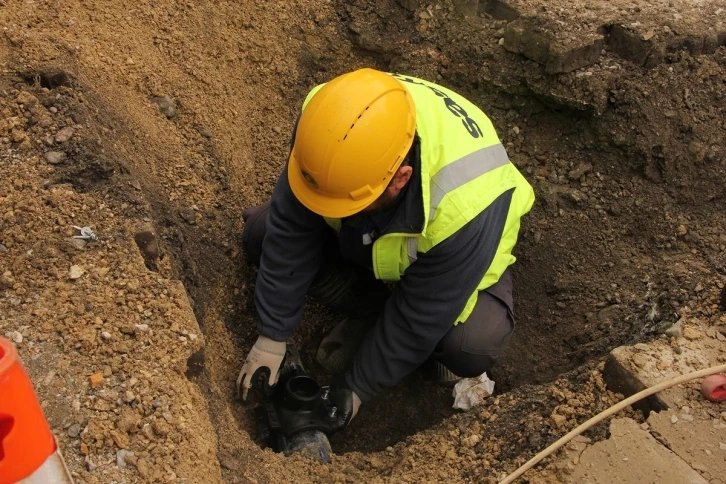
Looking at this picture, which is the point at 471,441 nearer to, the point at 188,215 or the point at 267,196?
the point at 188,215

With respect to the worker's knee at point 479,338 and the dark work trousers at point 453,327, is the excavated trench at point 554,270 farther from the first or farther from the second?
the worker's knee at point 479,338

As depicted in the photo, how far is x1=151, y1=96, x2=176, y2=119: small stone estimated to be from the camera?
310 centimetres

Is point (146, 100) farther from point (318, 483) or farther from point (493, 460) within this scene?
point (493, 460)

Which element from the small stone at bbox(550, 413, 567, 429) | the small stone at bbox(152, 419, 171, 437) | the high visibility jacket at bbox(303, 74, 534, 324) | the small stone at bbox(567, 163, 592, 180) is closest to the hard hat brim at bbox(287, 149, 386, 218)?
the high visibility jacket at bbox(303, 74, 534, 324)

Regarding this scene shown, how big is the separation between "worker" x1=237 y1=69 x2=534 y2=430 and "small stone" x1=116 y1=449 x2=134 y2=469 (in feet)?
2.64

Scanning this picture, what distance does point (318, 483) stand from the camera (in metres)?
2.35

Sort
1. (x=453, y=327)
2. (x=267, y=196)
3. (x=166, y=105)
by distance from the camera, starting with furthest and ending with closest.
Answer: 1. (x=267, y=196)
2. (x=166, y=105)
3. (x=453, y=327)

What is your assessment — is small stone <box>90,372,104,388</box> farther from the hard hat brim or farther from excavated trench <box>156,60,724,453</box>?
the hard hat brim

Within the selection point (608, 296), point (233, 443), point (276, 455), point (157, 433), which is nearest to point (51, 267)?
point (157, 433)

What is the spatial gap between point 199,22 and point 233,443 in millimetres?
2311

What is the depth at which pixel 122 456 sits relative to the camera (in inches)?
74.6

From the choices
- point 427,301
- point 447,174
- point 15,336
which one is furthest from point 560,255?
point 15,336

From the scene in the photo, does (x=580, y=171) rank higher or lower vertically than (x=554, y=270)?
higher

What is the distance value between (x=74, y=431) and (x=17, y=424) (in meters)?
0.60
